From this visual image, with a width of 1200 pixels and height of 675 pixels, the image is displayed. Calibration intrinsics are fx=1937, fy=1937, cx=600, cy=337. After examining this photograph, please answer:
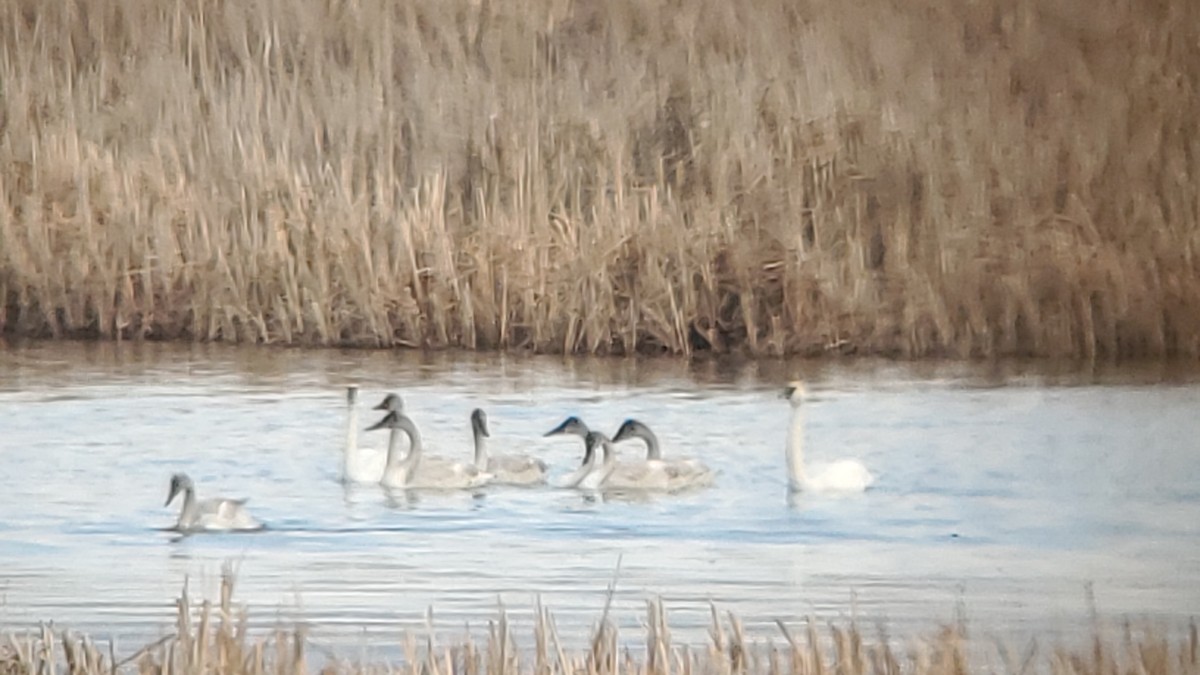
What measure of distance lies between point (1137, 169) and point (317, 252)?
202cm

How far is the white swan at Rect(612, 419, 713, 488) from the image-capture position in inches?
175

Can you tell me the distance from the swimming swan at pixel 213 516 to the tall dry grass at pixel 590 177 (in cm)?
71

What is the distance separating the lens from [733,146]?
4.84 m

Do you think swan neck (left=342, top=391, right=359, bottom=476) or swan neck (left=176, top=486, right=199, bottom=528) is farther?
swan neck (left=342, top=391, right=359, bottom=476)

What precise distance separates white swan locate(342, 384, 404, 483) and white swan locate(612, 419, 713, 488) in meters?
0.55

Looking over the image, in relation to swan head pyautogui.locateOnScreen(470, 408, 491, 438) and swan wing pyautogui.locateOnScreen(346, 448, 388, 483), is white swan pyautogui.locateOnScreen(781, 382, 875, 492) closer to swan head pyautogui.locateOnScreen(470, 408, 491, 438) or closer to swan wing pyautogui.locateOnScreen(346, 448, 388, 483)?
swan head pyautogui.locateOnScreen(470, 408, 491, 438)

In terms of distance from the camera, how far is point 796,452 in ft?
14.9

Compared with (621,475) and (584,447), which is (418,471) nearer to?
(584,447)

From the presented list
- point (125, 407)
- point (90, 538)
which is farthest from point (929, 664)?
point (125, 407)

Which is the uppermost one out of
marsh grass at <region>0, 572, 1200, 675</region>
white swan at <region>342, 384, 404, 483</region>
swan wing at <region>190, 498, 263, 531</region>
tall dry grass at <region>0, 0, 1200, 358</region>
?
tall dry grass at <region>0, 0, 1200, 358</region>

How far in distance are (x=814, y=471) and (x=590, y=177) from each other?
945 millimetres

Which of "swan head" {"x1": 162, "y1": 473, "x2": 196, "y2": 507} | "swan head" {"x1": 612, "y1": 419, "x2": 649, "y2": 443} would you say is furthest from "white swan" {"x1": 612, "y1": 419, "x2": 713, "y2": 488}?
"swan head" {"x1": 162, "y1": 473, "x2": 196, "y2": 507}

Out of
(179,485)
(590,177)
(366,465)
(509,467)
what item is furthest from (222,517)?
(590,177)

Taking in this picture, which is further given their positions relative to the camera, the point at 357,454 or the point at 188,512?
the point at 357,454
